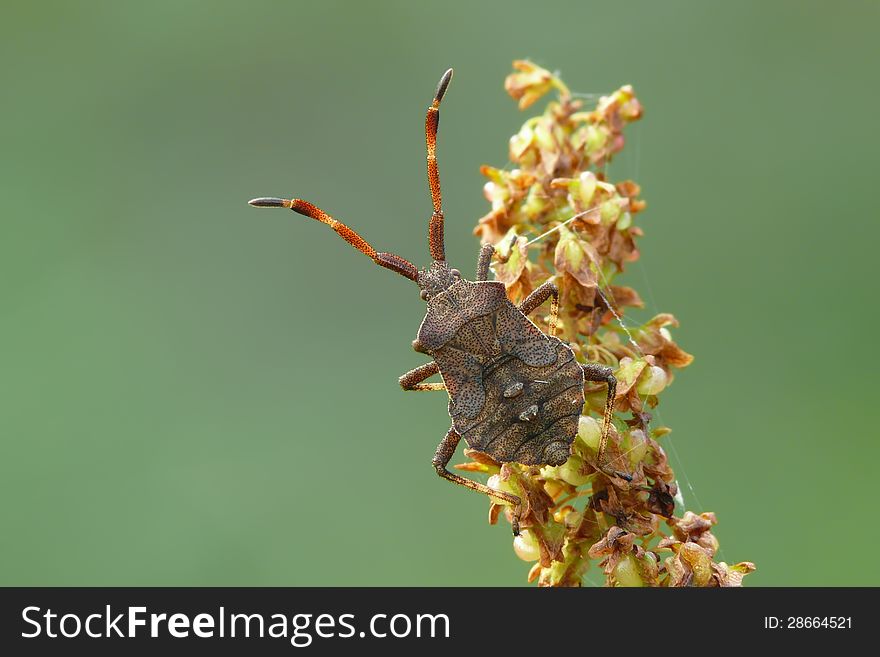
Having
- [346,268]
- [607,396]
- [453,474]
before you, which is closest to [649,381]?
[607,396]

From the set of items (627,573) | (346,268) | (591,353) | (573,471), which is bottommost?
(627,573)

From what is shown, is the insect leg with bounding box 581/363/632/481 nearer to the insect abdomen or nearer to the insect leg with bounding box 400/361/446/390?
the insect abdomen

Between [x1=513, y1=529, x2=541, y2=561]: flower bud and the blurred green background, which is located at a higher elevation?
the blurred green background

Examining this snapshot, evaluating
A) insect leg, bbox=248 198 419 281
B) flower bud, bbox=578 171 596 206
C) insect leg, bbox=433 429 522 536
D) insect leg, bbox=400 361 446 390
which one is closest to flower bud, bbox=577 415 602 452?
insect leg, bbox=433 429 522 536

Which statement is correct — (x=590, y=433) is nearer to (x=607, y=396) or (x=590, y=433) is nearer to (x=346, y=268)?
(x=607, y=396)

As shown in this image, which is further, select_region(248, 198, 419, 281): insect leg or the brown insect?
select_region(248, 198, 419, 281): insect leg

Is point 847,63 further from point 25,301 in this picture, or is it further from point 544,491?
point 25,301

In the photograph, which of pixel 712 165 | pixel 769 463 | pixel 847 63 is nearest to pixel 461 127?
pixel 712 165
